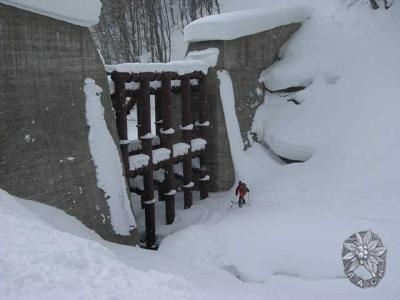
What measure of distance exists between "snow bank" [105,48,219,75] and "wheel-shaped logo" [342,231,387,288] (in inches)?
301

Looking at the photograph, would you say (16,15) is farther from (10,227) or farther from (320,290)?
(320,290)

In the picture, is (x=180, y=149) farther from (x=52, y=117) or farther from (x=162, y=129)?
(x=52, y=117)

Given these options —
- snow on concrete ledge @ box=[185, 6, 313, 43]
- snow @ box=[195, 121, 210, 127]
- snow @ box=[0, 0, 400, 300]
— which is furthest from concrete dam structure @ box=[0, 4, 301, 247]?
snow on concrete ledge @ box=[185, 6, 313, 43]

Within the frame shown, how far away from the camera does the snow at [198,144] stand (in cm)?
1637

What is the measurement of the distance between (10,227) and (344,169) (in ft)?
36.6

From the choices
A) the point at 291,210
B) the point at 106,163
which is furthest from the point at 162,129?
the point at 291,210

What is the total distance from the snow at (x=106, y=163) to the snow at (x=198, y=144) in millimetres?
4651

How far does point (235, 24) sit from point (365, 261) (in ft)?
35.1

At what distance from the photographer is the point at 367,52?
1778 centimetres

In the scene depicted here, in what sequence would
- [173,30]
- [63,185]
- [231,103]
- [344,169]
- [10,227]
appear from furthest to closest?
[173,30] → [231,103] → [344,169] → [63,185] → [10,227]

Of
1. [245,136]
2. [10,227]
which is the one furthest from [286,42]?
[10,227]

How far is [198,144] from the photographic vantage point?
650 inches

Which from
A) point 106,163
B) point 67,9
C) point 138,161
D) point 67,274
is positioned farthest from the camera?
point 138,161

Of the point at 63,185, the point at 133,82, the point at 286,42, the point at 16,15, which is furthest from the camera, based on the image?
the point at 286,42
